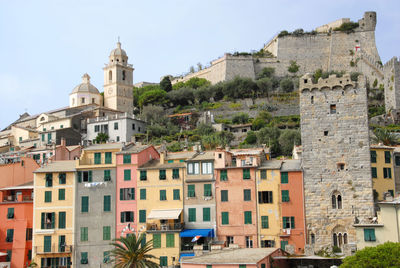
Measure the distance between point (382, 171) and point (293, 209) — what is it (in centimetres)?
1123

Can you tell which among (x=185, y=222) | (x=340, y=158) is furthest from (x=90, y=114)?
(x=340, y=158)

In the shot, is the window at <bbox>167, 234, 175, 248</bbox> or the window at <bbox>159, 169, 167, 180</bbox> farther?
the window at <bbox>159, 169, 167, 180</bbox>

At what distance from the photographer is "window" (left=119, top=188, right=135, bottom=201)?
4585cm

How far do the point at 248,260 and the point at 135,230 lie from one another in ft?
43.3

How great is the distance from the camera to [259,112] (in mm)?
90688

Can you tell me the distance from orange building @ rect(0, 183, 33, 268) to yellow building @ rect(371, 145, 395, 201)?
30.4 metres

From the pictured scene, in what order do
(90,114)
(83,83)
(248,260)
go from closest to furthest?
(248,260) < (90,114) < (83,83)

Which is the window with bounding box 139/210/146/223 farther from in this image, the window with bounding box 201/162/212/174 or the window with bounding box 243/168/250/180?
the window with bounding box 243/168/250/180

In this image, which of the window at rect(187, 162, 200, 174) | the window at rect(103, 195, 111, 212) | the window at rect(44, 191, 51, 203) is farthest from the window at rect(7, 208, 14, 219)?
the window at rect(187, 162, 200, 174)

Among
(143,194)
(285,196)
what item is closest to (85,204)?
(143,194)

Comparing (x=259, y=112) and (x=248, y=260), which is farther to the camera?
(x=259, y=112)

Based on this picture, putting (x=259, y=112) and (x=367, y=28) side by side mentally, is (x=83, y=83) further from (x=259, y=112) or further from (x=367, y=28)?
(x=367, y=28)

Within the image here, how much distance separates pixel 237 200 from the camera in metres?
43.8

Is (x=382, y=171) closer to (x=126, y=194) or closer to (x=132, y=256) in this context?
(x=126, y=194)
